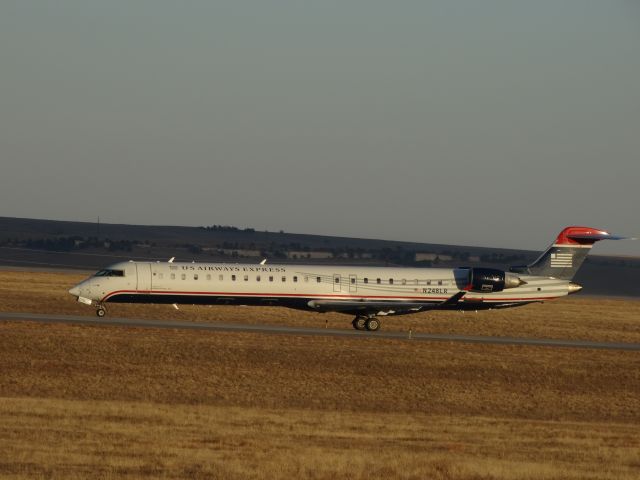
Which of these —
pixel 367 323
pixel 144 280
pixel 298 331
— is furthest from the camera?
pixel 367 323

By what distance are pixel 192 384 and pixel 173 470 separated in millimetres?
12390

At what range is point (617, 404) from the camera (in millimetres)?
34250

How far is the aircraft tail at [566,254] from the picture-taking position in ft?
173

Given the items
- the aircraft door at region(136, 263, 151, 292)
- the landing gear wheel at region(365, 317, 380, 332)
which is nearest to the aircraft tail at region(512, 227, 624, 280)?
the landing gear wheel at region(365, 317, 380, 332)

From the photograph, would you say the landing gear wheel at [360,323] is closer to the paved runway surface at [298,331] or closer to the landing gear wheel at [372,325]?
the landing gear wheel at [372,325]

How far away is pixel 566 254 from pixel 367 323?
10.4 m

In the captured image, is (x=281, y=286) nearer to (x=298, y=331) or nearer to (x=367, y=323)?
(x=298, y=331)

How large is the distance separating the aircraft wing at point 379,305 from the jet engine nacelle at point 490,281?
673 millimetres

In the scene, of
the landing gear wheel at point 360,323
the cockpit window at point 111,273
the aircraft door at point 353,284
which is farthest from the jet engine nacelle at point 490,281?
the cockpit window at point 111,273

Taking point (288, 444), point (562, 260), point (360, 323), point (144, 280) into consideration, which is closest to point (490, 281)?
point (562, 260)

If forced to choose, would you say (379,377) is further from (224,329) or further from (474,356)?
(224,329)

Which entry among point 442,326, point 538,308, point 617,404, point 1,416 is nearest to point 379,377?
point 617,404

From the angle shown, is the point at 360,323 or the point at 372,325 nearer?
the point at 372,325

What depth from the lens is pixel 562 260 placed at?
52875 mm
